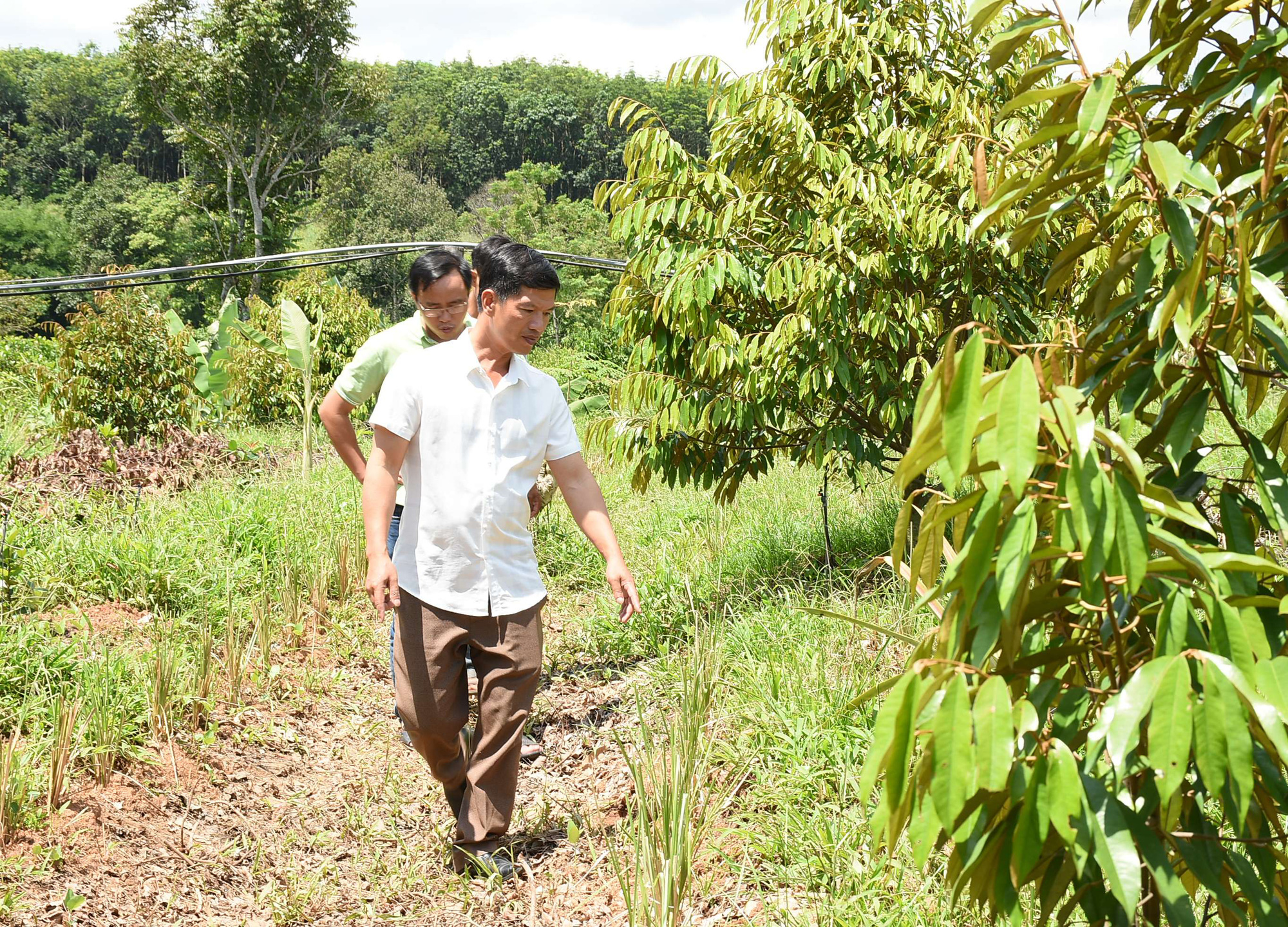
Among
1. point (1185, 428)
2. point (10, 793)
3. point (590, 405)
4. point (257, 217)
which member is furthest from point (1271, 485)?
point (257, 217)

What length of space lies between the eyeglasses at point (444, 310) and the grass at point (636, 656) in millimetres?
1597

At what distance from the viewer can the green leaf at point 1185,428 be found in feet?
4.11

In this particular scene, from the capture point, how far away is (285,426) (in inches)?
526

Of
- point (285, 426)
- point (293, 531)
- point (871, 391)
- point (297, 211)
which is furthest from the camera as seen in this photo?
point (297, 211)

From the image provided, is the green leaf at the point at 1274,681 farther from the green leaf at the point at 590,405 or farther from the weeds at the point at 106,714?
the green leaf at the point at 590,405

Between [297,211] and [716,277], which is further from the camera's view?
[297,211]

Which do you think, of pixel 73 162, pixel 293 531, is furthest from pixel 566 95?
pixel 293 531

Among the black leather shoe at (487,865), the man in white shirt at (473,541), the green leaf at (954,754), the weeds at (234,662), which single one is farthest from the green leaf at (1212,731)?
the weeds at (234,662)

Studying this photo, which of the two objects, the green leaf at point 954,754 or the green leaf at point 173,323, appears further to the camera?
the green leaf at point 173,323

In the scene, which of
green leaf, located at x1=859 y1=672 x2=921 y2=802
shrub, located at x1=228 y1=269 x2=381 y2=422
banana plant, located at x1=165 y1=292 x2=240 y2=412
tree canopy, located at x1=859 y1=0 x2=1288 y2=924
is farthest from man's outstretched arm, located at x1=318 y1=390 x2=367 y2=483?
shrub, located at x1=228 y1=269 x2=381 y2=422

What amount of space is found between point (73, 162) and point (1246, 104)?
8423 centimetres

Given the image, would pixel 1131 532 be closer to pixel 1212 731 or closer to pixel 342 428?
pixel 1212 731

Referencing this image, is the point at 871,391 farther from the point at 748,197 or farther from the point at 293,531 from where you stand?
the point at 293,531

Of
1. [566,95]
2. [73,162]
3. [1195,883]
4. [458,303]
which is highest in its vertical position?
[566,95]
